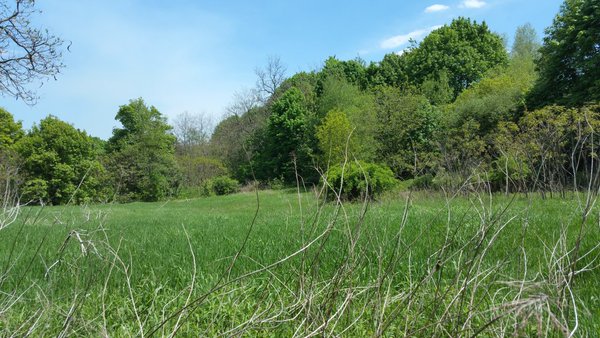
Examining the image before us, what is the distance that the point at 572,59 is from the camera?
23469mm

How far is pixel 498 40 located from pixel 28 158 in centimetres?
4591

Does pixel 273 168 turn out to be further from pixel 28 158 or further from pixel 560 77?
pixel 560 77

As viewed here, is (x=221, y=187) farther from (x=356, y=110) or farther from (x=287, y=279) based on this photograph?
(x=287, y=279)

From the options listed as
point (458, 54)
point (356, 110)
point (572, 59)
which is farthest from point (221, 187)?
point (458, 54)

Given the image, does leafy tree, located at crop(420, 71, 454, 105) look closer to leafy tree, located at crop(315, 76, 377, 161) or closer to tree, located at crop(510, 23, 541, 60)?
leafy tree, located at crop(315, 76, 377, 161)

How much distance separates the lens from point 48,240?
6.23 meters

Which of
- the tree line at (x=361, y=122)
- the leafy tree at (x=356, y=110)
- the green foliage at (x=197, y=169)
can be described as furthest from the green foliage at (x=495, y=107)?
the green foliage at (x=197, y=169)

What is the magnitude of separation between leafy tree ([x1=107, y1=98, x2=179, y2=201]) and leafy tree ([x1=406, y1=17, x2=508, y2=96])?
26.6 m

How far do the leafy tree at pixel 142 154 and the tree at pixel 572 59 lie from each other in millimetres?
27413

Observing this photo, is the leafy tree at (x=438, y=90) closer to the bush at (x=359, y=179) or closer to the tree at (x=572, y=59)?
the tree at (x=572, y=59)

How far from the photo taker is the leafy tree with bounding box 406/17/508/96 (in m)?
46.5


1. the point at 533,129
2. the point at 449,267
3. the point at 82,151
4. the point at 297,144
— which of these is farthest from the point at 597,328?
the point at 297,144

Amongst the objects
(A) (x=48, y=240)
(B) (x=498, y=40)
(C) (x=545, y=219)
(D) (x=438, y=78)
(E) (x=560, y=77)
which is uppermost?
(B) (x=498, y=40)

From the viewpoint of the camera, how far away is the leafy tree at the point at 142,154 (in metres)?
39.4
